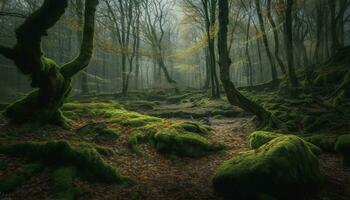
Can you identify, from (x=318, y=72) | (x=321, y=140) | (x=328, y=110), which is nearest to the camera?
(x=321, y=140)

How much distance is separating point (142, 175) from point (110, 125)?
3.86 m

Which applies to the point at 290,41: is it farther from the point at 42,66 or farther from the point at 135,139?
the point at 42,66

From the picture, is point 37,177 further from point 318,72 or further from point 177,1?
point 177,1

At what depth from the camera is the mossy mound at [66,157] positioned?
6.99 meters

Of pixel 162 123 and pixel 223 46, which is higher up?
pixel 223 46

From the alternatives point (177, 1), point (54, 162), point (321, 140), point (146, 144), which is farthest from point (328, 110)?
point (177, 1)

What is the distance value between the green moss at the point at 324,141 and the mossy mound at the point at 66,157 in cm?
614

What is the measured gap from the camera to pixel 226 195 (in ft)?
21.3

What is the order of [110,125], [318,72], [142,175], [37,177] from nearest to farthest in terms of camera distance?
1. [37,177]
2. [142,175]
3. [110,125]
4. [318,72]

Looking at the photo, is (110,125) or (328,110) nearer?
(110,125)

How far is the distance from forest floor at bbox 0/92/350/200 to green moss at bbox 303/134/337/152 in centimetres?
30

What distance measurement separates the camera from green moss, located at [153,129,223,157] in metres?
9.40

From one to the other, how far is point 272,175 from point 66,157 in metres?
4.76

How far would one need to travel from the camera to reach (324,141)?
917 cm
